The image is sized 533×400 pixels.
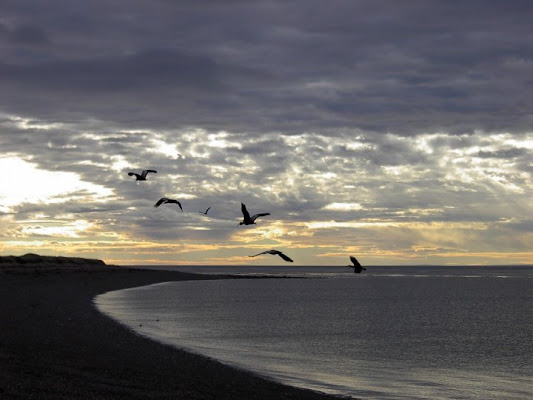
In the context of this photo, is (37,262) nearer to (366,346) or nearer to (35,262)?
(35,262)

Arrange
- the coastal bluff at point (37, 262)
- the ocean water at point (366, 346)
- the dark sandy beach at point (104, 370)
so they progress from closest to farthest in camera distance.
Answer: the dark sandy beach at point (104, 370) < the ocean water at point (366, 346) < the coastal bluff at point (37, 262)

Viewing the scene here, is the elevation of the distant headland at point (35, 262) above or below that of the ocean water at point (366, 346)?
above

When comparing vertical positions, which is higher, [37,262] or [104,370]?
[37,262]

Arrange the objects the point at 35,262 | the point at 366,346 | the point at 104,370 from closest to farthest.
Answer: the point at 104,370
the point at 366,346
the point at 35,262

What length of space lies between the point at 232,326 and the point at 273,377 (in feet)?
104

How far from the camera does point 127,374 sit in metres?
25.8

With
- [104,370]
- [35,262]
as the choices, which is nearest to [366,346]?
[104,370]

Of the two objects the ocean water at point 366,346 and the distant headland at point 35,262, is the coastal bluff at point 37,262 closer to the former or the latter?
the distant headland at point 35,262

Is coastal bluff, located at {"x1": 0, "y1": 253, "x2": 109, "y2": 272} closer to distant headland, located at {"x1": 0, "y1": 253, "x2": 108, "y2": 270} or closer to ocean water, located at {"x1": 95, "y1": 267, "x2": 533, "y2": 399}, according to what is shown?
distant headland, located at {"x1": 0, "y1": 253, "x2": 108, "y2": 270}

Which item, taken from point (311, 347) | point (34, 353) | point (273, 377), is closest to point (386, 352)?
point (311, 347)

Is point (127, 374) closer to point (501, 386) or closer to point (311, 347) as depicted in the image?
point (501, 386)

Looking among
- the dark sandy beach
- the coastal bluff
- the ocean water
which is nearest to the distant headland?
the coastal bluff

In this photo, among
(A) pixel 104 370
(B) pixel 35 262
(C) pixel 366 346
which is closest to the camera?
(A) pixel 104 370

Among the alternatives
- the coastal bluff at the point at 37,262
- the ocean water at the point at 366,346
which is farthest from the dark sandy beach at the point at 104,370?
the coastal bluff at the point at 37,262
